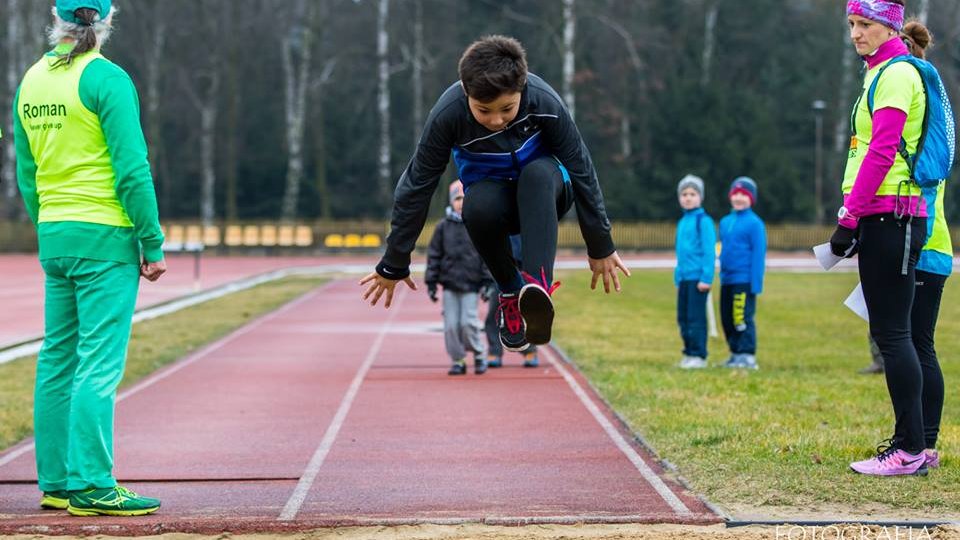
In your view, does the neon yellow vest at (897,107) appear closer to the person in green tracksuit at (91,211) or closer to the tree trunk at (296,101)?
the person in green tracksuit at (91,211)

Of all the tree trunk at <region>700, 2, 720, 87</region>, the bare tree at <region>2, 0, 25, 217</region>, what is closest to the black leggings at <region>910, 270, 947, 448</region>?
the bare tree at <region>2, 0, 25, 217</region>

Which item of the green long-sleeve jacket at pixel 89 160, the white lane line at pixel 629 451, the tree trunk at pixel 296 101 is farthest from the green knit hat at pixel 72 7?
the tree trunk at pixel 296 101

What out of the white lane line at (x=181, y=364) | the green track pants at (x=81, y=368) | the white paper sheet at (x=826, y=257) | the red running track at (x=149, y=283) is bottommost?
the red running track at (x=149, y=283)

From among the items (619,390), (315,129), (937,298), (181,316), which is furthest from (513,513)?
(315,129)

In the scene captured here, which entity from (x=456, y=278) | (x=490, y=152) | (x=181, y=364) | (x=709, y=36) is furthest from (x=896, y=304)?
(x=709, y=36)

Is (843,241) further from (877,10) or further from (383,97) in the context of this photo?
(383,97)

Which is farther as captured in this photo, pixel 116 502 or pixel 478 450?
pixel 478 450

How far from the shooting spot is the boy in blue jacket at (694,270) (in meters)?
12.7

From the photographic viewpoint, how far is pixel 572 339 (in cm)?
1669

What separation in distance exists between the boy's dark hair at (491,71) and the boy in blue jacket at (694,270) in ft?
24.2

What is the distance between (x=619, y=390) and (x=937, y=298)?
4.49 metres

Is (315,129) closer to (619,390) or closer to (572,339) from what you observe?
(572,339)

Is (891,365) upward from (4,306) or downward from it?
upward

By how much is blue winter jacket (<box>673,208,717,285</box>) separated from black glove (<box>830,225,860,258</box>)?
597 centimetres
